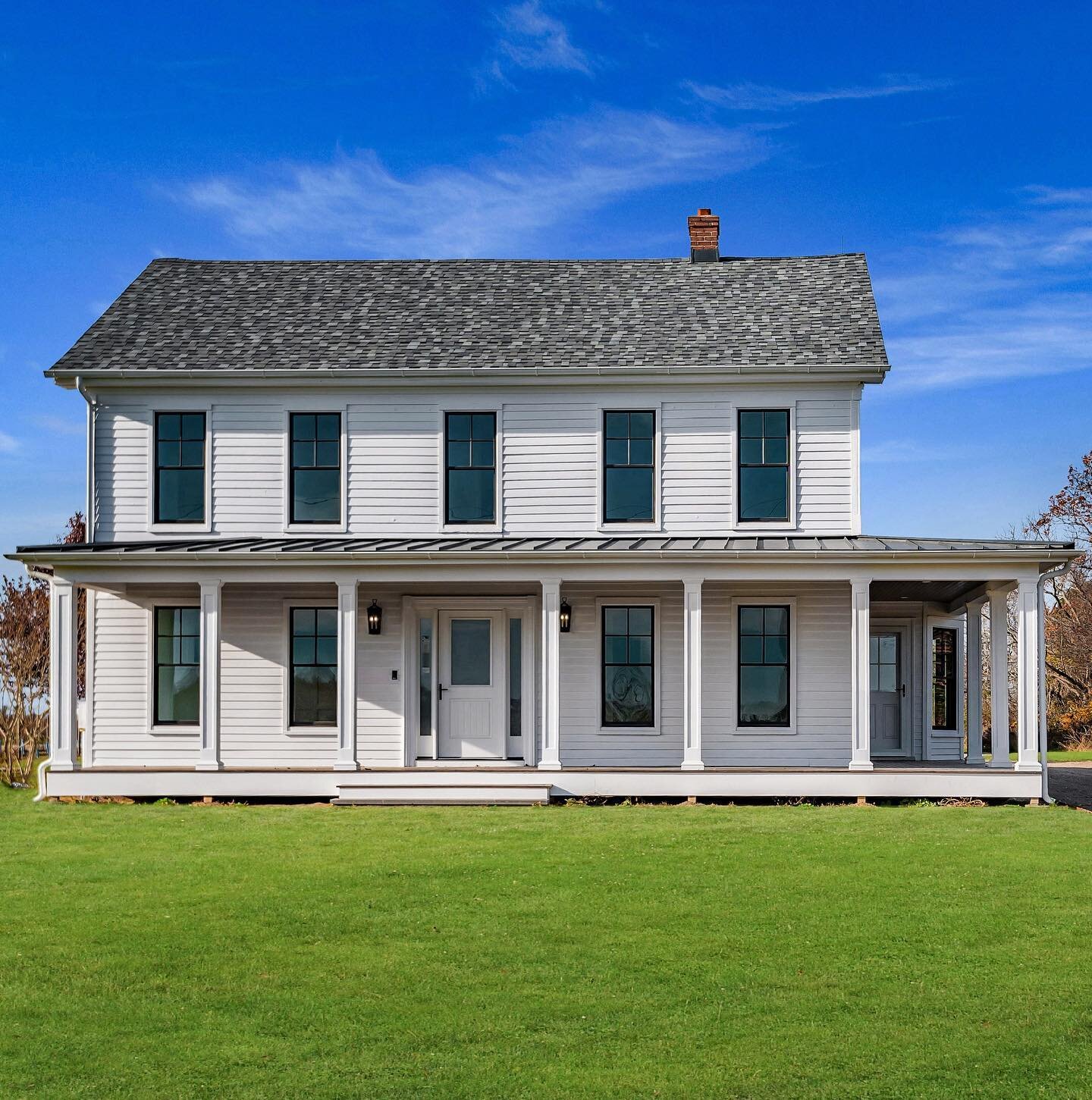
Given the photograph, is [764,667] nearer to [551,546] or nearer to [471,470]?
[551,546]

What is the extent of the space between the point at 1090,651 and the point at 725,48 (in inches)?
879

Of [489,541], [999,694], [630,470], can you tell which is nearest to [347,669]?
[489,541]

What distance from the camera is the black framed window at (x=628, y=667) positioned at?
18672 millimetres

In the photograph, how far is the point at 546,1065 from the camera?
646cm

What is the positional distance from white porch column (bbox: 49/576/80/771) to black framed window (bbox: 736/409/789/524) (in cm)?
966

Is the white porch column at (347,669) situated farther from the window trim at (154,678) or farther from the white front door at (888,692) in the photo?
the white front door at (888,692)

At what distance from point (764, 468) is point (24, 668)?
1418 cm

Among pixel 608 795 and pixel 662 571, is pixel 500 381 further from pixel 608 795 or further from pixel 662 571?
pixel 608 795

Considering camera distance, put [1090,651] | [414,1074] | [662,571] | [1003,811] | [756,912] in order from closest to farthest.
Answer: [414,1074] < [756,912] < [1003,811] < [662,571] < [1090,651]

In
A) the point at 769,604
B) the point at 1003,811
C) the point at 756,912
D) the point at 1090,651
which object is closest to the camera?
the point at 756,912

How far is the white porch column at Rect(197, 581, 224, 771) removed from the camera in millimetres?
17172

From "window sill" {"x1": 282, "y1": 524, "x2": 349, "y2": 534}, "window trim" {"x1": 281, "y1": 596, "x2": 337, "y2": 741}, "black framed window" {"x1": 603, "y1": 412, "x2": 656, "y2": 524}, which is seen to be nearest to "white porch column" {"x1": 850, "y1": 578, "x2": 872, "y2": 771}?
"black framed window" {"x1": 603, "y1": 412, "x2": 656, "y2": 524}

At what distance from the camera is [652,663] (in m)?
18.7

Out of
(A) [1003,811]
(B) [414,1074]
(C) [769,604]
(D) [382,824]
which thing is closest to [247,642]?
(D) [382,824]
